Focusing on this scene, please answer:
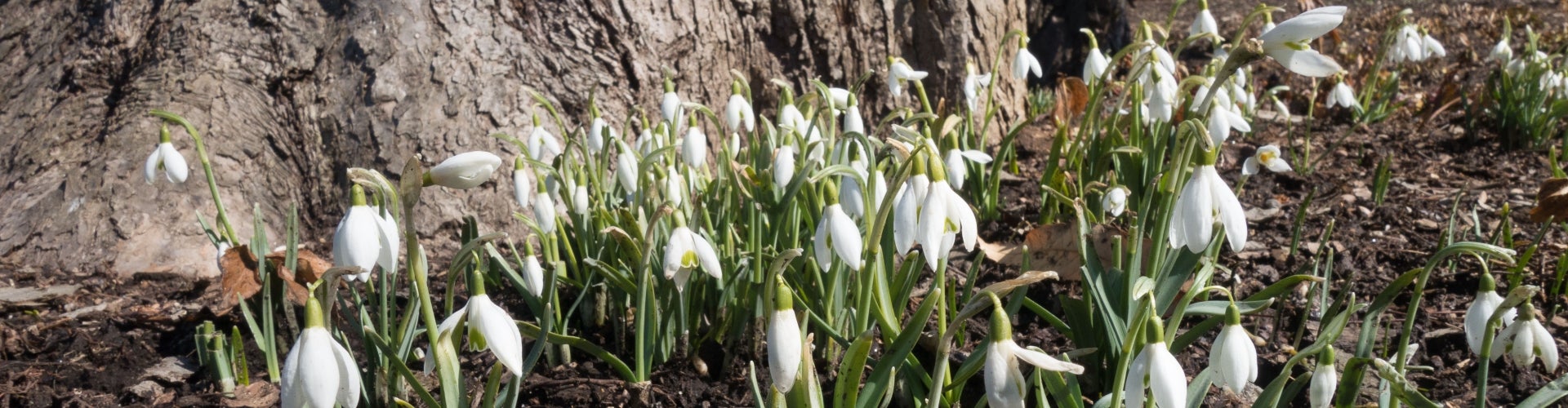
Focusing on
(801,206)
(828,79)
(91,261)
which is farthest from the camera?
(828,79)

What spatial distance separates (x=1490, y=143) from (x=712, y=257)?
372 centimetres

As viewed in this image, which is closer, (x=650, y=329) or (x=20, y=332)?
(x=650, y=329)

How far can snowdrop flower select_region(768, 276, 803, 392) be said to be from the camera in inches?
51.6

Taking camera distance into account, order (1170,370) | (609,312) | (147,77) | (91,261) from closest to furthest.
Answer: (1170,370)
(609,312)
(91,261)
(147,77)

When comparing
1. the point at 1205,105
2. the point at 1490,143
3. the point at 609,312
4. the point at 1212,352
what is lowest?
the point at 1490,143

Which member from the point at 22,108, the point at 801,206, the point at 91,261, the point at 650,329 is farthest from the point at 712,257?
the point at 22,108

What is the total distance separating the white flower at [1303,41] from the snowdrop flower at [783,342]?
85cm

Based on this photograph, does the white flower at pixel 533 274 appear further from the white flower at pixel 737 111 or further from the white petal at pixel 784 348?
the white petal at pixel 784 348

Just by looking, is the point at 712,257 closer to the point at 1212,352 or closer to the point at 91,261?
the point at 1212,352

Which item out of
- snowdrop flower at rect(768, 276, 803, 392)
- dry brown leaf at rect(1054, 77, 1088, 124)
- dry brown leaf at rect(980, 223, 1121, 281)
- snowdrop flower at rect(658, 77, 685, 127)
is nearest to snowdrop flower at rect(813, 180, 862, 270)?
snowdrop flower at rect(768, 276, 803, 392)

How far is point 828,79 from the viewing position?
4094mm

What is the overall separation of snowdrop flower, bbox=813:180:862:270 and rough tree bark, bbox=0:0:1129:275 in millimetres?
1824

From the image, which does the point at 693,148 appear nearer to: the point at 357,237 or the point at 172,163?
the point at 357,237

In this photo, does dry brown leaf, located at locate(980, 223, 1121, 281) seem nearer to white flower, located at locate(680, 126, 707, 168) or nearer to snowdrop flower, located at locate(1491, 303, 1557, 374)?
white flower, located at locate(680, 126, 707, 168)
